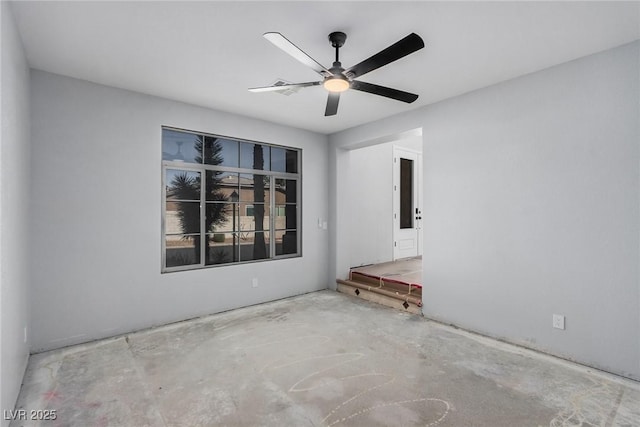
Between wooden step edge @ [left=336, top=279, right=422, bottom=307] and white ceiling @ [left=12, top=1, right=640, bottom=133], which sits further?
wooden step edge @ [left=336, top=279, right=422, bottom=307]

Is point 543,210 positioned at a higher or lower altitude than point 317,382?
higher

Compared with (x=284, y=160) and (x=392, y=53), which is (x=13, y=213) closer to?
(x=392, y=53)

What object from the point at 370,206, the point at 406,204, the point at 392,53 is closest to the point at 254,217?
the point at 370,206

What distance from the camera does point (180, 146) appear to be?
4.06 meters

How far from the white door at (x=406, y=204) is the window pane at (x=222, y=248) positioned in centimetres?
347

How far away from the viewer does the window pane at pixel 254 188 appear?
461cm

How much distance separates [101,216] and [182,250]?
99 centimetres

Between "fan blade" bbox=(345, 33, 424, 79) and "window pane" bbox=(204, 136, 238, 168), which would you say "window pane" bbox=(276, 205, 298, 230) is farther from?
"fan blade" bbox=(345, 33, 424, 79)

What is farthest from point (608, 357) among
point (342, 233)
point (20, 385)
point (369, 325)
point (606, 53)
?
point (20, 385)

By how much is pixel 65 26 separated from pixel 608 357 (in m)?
5.12

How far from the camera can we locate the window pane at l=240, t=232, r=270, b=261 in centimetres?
462

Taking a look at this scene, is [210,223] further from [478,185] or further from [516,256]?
[516,256]

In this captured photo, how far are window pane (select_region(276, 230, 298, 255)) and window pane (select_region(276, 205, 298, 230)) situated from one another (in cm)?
10

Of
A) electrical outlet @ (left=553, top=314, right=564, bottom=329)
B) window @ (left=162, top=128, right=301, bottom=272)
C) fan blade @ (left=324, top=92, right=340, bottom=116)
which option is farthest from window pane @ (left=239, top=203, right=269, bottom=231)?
electrical outlet @ (left=553, top=314, right=564, bottom=329)
